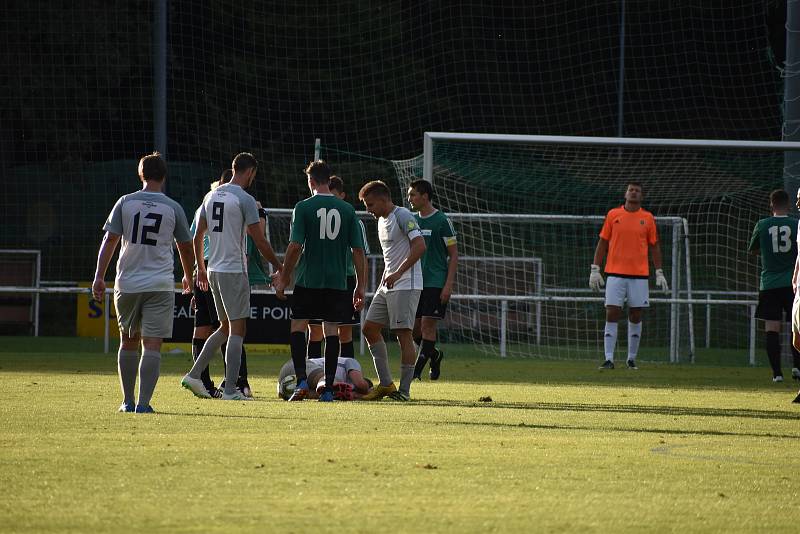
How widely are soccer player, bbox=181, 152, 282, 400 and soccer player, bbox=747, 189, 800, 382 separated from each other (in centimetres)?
620

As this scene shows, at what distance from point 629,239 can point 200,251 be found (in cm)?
768

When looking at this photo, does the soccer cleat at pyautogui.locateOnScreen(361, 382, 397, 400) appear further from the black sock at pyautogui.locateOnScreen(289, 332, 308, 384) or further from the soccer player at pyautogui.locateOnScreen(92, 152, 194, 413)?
the soccer player at pyautogui.locateOnScreen(92, 152, 194, 413)

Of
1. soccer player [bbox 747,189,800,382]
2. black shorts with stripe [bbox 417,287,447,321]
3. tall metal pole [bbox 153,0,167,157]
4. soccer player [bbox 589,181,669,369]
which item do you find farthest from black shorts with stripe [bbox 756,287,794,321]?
tall metal pole [bbox 153,0,167,157]

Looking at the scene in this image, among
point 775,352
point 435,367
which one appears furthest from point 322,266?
point 775,352

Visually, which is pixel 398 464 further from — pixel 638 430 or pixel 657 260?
pixel 657 260

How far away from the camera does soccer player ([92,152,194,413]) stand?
8.81 m

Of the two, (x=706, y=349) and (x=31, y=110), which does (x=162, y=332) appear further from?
(x=31, y=110)

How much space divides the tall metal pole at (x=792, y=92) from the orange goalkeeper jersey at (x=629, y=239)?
94.1 inches

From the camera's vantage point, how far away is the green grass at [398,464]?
4.86 metres

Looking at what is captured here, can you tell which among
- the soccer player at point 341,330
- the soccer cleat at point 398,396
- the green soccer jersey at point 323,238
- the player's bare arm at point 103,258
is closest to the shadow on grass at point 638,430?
the soccer cleat at point 398,396

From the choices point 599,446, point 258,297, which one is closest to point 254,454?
point 599,446

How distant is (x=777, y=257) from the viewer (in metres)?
14.2

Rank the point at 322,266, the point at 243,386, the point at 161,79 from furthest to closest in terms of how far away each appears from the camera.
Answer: the point at 161,79 → the point at 243,386 → the point at 322,266

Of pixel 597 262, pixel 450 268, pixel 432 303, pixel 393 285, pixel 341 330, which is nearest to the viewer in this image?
pixel 393 285
